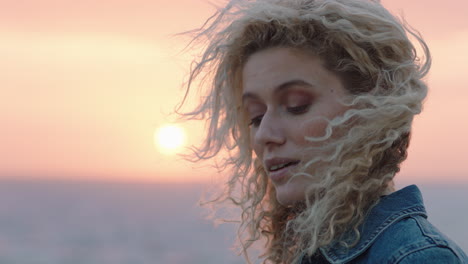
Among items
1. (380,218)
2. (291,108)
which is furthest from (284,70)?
(380,218)

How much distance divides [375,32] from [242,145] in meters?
0.96

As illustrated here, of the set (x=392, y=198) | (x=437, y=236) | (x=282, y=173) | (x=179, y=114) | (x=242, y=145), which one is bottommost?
(x=437, y=236)

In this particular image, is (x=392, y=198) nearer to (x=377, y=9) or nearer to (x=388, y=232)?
(x=388, y=232)

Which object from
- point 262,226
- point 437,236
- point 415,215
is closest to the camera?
point 437,236

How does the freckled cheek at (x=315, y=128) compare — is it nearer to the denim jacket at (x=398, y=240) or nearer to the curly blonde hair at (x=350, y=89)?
the curly blonde hair at (x=350, y=89)

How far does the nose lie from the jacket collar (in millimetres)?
440

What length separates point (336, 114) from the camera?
251 centimetres

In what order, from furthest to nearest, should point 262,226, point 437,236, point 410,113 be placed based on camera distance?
1. point 262,226
2. point 410,113
3. point 437,236

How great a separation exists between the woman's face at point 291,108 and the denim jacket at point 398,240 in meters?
0.29

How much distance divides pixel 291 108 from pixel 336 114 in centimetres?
18

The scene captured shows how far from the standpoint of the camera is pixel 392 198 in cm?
247

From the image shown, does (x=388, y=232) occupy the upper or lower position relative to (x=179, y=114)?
lower

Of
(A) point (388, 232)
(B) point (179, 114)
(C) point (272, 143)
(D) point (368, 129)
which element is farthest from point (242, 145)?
(A) point (388, 232)

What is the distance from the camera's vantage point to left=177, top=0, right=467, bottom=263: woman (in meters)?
2.47
